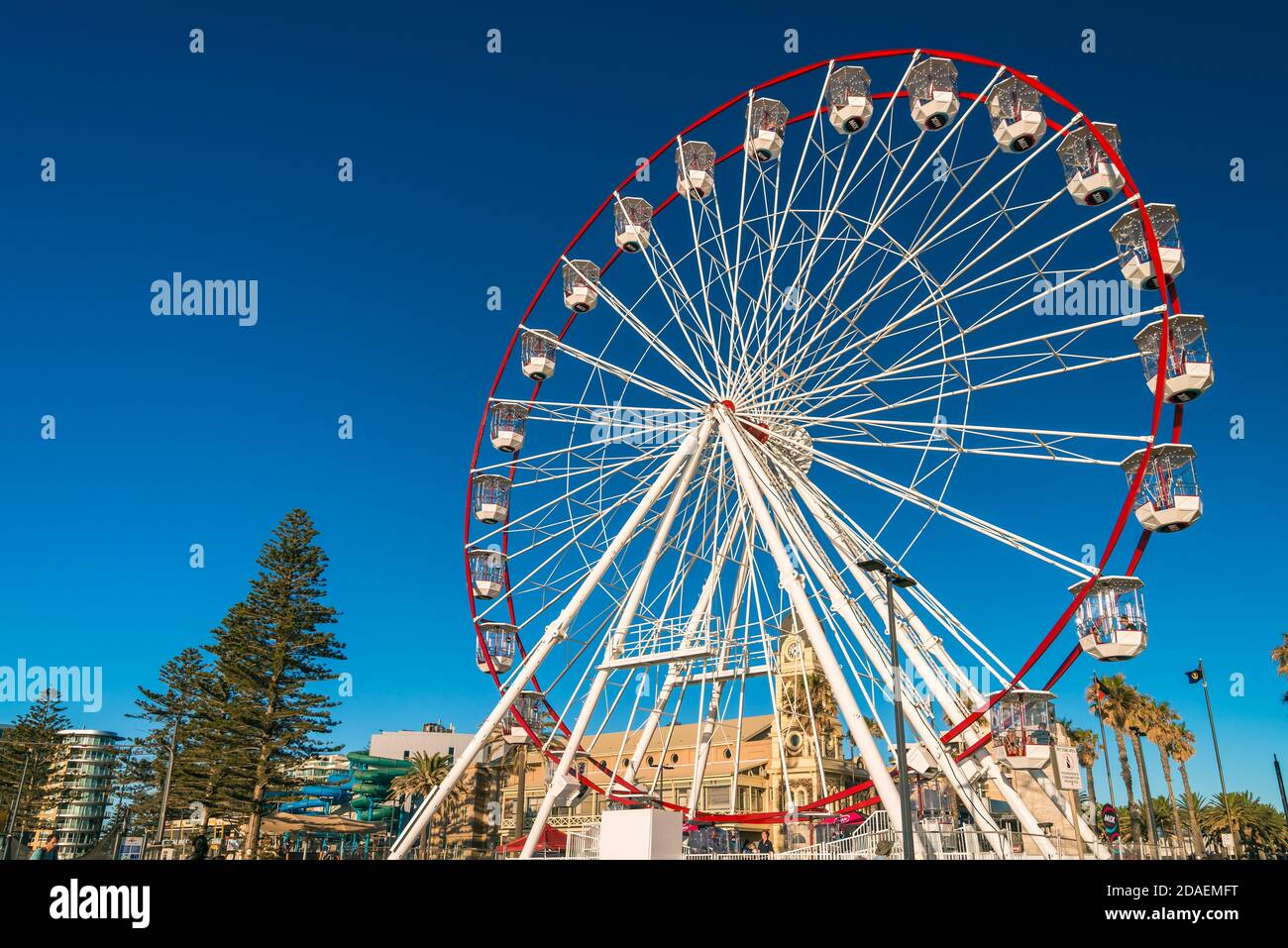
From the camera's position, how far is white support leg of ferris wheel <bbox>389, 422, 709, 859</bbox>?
21.3 metres

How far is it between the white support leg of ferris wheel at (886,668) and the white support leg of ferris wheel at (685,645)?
314 cm

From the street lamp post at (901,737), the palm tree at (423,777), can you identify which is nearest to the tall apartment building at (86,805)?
the palm tree at (423,777)

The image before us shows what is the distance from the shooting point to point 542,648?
23.2m

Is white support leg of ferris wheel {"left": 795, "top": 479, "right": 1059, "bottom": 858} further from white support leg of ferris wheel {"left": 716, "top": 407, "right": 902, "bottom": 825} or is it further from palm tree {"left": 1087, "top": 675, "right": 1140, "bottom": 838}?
palm tree {"left": 1087, "top": 675, "right": 1140, "bottom": 838}

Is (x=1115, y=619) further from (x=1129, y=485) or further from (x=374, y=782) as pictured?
(x=374, y=782)

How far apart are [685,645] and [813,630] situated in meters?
5.23

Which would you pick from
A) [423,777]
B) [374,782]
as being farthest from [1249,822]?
[374,782]

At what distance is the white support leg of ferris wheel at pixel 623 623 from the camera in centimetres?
2206

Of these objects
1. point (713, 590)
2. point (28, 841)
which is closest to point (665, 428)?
point (713, 590)

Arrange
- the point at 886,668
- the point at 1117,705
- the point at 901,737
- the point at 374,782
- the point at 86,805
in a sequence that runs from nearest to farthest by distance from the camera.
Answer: the point at 901,737 < the point at 886,668 < the point at 1117,705 < the point at 374,782 < the point at 86,805

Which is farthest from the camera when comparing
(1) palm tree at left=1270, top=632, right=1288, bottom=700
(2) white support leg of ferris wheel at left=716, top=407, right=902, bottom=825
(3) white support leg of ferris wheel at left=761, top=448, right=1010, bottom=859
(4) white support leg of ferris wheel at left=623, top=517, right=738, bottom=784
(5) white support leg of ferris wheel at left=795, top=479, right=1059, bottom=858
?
(1) palm tree at left=1270, top=632, right=1288, bottom=700

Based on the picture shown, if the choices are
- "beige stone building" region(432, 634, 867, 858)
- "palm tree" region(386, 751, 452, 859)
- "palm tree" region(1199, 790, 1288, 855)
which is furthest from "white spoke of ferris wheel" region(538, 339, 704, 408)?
"palm tree" region(1199, 790, 1288, 855)

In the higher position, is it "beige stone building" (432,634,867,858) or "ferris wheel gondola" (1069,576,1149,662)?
"ferris wheel gondola" (1069,576,1149,662)

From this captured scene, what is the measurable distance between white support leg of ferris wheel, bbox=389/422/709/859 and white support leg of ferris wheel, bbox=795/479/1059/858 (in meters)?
3.35
